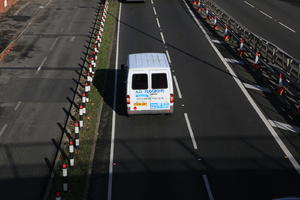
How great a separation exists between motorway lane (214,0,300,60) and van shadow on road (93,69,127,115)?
39.2 feet

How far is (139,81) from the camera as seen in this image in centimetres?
1698

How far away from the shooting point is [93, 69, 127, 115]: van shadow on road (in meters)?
19.2

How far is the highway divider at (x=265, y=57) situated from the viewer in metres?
19.8

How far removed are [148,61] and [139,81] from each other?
125 centimetres

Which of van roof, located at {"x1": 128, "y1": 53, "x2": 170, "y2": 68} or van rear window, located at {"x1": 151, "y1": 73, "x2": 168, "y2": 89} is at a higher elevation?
van roof, located at {"x1": 128, "y1": 53, "x2": 170, "y2": 68}

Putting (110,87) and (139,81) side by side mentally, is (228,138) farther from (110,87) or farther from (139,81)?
(110,87)

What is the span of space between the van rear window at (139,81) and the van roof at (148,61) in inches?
18.6

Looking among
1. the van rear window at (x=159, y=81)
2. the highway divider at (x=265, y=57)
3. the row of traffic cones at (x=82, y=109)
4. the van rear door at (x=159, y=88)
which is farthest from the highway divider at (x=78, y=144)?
the highway divider at (x=265, y=57)

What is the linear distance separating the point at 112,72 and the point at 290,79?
9.54 meters

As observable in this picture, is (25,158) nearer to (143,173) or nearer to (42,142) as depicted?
(42,142)

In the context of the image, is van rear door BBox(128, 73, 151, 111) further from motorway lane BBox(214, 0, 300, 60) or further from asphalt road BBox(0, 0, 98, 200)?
motorway lane BBox(214, 0, 300, 60)

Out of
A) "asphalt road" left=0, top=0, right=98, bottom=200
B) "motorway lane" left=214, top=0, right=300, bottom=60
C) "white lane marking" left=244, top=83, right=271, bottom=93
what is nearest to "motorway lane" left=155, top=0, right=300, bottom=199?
"white lane marking" left=244, top=83, right=271, bottom=93

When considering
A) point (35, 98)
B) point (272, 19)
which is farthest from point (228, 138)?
point (272, 19)

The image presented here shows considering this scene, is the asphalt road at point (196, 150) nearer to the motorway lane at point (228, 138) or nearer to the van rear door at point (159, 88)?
the motorway lane at point (228, 138)
